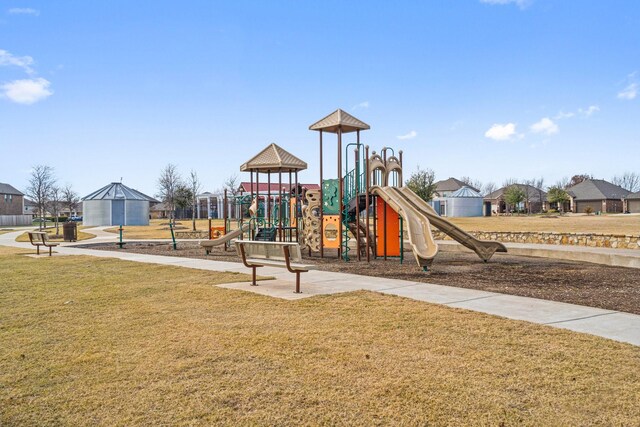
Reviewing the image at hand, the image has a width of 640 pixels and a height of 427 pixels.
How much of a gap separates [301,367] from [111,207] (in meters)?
54.8

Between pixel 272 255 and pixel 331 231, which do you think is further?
pixel 331 231

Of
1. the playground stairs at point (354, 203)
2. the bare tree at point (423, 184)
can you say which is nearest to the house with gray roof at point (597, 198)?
the bare tree at point (423, 184)

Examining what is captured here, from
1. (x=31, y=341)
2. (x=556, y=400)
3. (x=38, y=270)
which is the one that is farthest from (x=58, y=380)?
(x=38, y=270)

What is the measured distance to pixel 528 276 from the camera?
11.6 meters

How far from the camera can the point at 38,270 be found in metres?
12.6

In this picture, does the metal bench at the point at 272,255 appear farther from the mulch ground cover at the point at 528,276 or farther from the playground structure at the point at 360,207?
the playground structure at the point at 360,207

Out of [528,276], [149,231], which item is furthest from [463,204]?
[528,276]

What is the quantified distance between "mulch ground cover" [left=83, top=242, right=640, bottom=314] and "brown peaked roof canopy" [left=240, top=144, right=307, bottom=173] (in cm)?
350

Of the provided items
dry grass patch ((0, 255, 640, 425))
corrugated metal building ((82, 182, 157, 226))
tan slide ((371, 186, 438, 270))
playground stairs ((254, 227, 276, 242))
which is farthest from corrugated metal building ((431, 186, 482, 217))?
dry grass patch ((0, 255, 640, 425))

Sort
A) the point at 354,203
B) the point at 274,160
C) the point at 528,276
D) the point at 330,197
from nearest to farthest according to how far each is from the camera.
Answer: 1. the point at 528,276
2. the point at 354,203
3. the point at 330,197
4. the point at 274,160

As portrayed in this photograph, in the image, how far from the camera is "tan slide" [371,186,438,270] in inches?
475

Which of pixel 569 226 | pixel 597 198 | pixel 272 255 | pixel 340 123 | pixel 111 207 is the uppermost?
pixel 340 123

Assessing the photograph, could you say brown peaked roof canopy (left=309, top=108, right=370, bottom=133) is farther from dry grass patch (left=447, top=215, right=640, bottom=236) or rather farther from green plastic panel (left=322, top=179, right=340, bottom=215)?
dry grass patch (left=447, top=215, right=640, bottom=236)

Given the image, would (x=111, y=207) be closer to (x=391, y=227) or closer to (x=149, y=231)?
(x=149, y=231)
